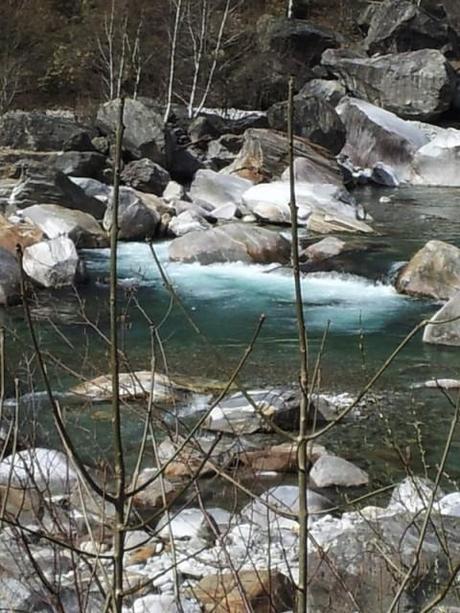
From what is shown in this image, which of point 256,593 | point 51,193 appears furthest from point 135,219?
point 256,593

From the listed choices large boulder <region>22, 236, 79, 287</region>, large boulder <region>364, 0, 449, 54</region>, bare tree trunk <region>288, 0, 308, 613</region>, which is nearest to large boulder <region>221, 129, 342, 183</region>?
large boulder <region>22, 236, 79, 287</region>

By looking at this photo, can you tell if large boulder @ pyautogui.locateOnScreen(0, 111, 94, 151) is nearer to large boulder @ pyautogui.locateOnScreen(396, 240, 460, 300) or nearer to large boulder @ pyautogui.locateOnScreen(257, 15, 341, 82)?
large boulder @ pyautogui.locateOnScreen(396, 240, 460, 300)

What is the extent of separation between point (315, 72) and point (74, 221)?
15.5 meters

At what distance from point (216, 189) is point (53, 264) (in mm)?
5889

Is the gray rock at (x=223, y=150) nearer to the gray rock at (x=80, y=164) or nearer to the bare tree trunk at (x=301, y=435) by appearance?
the gray rock at (x=80, y=164)

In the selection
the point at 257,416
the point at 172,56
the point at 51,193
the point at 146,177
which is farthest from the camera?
the point at 172,56

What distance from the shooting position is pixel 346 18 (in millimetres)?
31812

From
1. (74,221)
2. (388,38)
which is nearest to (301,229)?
(74,221)

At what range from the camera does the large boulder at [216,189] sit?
50.4 ft

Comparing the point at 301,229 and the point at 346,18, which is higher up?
the point at 346,18

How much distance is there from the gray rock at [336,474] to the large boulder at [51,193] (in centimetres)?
856

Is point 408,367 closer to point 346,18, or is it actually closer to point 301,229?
point 301,229

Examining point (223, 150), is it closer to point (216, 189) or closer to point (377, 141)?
point (377, 141)

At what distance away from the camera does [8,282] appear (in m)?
9.48
